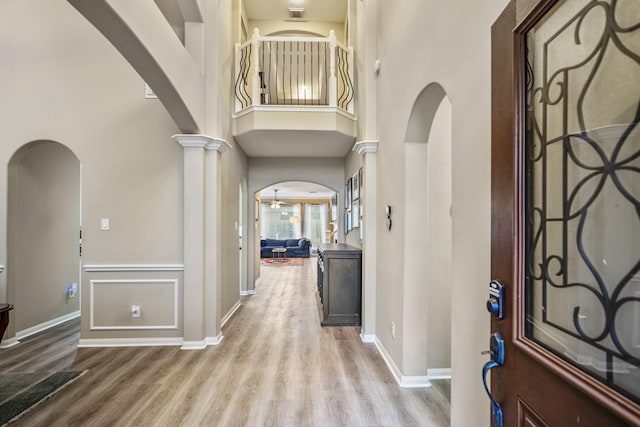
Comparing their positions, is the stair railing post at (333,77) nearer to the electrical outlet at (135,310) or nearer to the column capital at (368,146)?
the column capital at (368,146)

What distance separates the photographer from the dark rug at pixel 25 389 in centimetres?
221

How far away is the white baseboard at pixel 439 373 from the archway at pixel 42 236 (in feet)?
14.2

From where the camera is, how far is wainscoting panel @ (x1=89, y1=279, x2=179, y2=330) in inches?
134

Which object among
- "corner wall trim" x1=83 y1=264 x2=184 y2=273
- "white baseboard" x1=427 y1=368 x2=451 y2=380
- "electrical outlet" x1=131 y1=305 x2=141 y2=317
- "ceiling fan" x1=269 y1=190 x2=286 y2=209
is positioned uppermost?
"ceiling fan" x1=269 y1=190 x2=286 y2=209

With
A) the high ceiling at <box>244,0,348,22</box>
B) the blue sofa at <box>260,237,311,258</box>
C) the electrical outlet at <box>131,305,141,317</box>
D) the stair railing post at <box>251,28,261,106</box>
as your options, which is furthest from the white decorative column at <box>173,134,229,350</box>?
the blue sofa at <box>260,237,311,258</box>

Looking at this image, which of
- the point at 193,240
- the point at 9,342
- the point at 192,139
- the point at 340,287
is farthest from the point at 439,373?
the point at 9,342

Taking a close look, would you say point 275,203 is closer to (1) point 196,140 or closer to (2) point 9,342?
(1) point 196,140

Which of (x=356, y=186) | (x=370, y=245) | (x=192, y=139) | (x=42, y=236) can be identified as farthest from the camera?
(x=356, y=186)

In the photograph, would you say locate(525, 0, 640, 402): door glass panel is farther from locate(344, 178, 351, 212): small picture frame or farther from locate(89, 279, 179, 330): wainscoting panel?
locate(344, 178, 351, 212): small picture frame

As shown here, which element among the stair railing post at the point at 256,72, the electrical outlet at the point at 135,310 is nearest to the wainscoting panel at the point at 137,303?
the electrical outlet at the point at 135,310

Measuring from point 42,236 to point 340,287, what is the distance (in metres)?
3.68

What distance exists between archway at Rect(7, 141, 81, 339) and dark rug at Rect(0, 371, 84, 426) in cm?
114

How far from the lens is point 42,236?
3832mm

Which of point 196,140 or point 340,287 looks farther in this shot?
A: point 340,287
